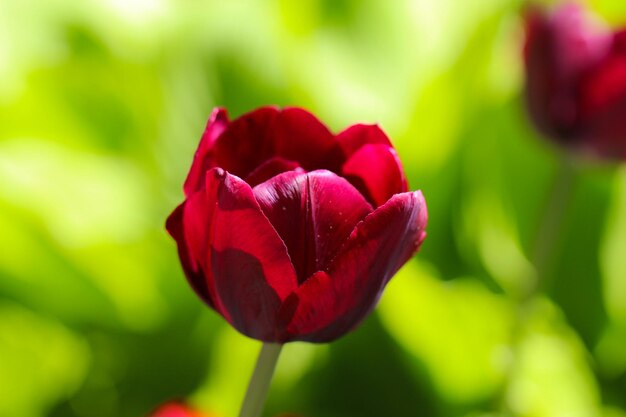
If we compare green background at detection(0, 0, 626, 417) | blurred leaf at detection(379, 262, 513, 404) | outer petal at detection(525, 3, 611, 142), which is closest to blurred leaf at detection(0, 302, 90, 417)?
green background at detection(0, 0, 626, 417)

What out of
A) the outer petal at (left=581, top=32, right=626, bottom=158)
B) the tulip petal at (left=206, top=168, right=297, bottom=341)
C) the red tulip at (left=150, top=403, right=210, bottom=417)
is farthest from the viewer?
the outer petal at (left=581, top=32, right=626, bottom=158)

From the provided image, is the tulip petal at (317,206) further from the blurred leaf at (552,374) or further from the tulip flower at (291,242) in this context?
the blurred leaf at (552,374)

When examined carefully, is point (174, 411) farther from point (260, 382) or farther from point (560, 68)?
point (560, 68)

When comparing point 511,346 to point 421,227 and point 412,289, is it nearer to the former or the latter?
point 412,289

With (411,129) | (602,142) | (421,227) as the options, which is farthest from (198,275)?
(411,129)

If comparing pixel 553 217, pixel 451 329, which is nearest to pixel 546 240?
pixel 553 217

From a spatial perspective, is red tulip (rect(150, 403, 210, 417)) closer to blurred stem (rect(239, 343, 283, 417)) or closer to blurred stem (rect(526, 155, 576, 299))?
blurred stem (rect(239, 343, 283, 417))

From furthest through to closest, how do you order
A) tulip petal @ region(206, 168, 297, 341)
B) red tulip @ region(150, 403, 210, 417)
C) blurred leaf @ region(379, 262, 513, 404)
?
blurred leaf @ region(379, 262, 513, 404), red tulip @ region(150, 403, 210, 417), tulip petal @ region(206, 168, 297, 341)

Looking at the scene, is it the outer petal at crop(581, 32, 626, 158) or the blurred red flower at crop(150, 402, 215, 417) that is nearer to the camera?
the blurred red flower at crop(150, 402, 215, 417)
